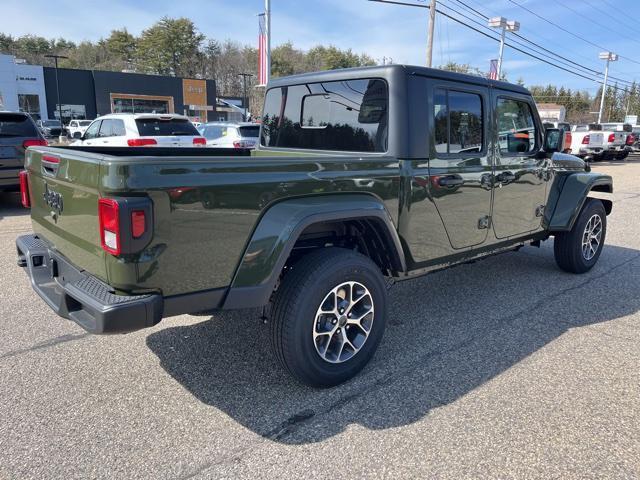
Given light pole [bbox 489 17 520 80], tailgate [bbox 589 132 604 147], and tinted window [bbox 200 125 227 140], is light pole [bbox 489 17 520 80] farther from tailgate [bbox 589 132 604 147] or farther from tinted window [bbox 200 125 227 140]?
tinted window [bbox 200 125 227 140]

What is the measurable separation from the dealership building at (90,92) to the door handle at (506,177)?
47.8m

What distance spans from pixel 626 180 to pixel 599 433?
52.3ft

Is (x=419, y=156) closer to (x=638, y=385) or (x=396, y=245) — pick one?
(x=396, y=245)

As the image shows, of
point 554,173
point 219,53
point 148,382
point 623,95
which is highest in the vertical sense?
point 219,53

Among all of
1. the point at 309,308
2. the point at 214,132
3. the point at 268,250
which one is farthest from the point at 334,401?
the point at 214,132

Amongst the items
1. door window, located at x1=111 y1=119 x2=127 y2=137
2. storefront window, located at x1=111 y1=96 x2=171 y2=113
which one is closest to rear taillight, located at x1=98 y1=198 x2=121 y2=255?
door window, located at x1=111 y1=119 x2=127 y2=137

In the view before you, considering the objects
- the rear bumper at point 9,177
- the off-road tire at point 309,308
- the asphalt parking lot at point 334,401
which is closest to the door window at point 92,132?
the rear bumper at point 9,177

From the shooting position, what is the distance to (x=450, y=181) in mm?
3582

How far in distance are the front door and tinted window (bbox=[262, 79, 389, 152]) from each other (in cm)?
127

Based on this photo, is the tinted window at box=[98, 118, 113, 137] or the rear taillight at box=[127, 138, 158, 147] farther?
the tinted window at box=[98, 118, 113, 137]

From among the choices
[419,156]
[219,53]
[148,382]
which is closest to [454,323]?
[419,156]

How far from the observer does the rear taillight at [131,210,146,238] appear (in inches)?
86.4

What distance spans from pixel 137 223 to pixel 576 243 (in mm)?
4718

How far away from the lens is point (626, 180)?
625 inches
